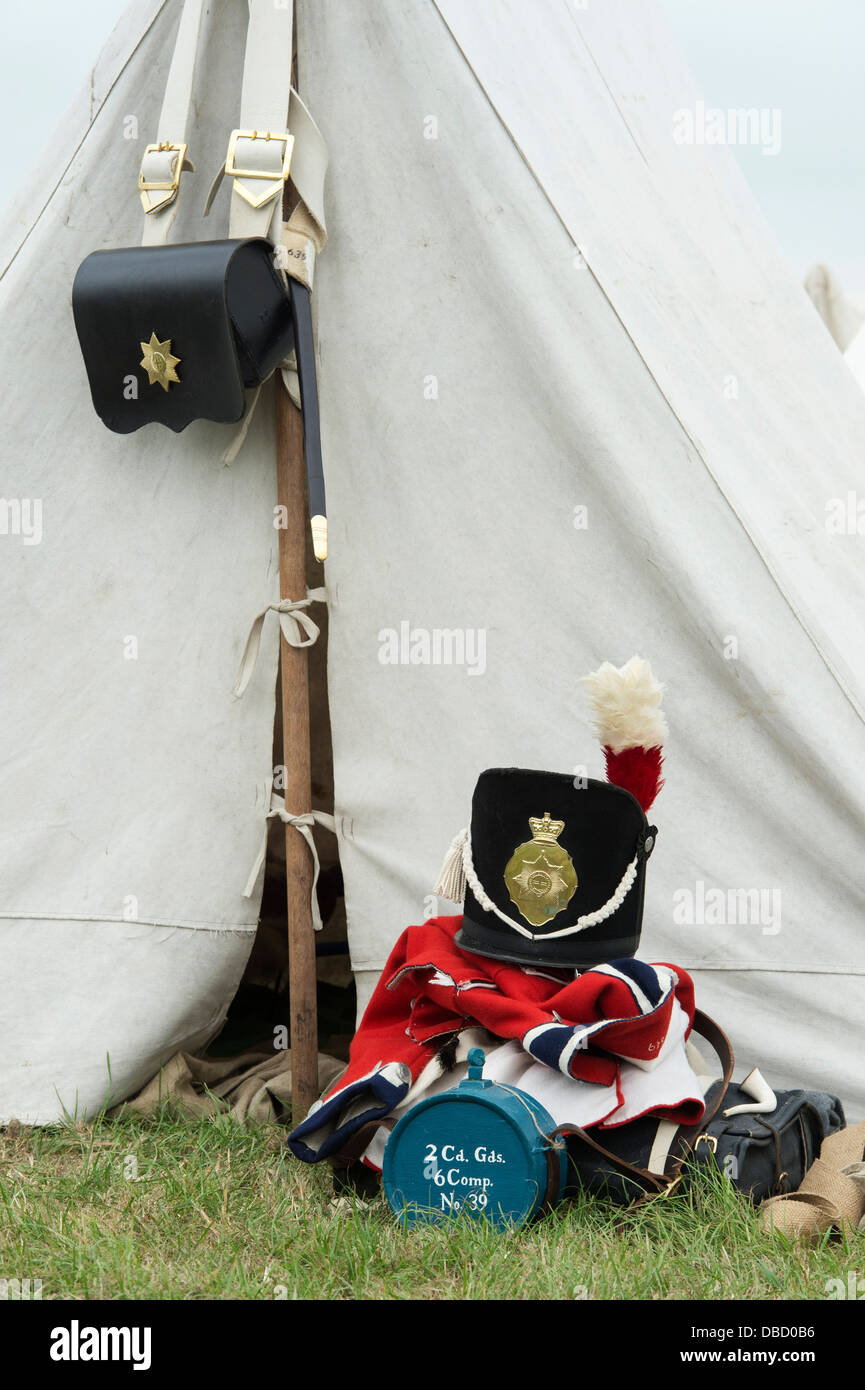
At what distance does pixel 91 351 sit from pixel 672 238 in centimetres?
126

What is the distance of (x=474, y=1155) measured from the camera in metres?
1.92

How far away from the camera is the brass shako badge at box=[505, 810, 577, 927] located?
211 cm

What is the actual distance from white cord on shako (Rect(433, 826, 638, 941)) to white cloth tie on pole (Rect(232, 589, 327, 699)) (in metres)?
0.55

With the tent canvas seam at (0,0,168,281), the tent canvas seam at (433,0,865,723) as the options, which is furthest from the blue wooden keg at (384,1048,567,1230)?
the tent canvas seam at (0,0,168,281)

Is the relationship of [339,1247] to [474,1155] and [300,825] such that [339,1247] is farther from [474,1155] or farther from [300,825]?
[300,825]

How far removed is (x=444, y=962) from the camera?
218 cm

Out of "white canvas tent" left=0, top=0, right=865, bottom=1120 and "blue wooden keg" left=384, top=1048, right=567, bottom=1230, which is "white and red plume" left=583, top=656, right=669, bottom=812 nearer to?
"white canvas tent" left=0, top=0, right=865, bottom=1120

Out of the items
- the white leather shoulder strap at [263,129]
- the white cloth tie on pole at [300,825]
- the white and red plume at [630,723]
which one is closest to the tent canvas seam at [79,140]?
the white leather shoulder strap at [263,129]

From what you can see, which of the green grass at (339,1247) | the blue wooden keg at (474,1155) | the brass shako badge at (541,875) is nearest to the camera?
the green grass at (339,1247)

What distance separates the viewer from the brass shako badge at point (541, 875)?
6.93 feet

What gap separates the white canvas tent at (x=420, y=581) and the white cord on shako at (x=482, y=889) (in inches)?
13.3

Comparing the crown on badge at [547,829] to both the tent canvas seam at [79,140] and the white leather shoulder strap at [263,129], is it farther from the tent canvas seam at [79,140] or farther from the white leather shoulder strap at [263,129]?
the tent canvas seam at [79,140]

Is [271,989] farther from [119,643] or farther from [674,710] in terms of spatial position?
[674,710]

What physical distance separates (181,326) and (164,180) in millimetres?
308
